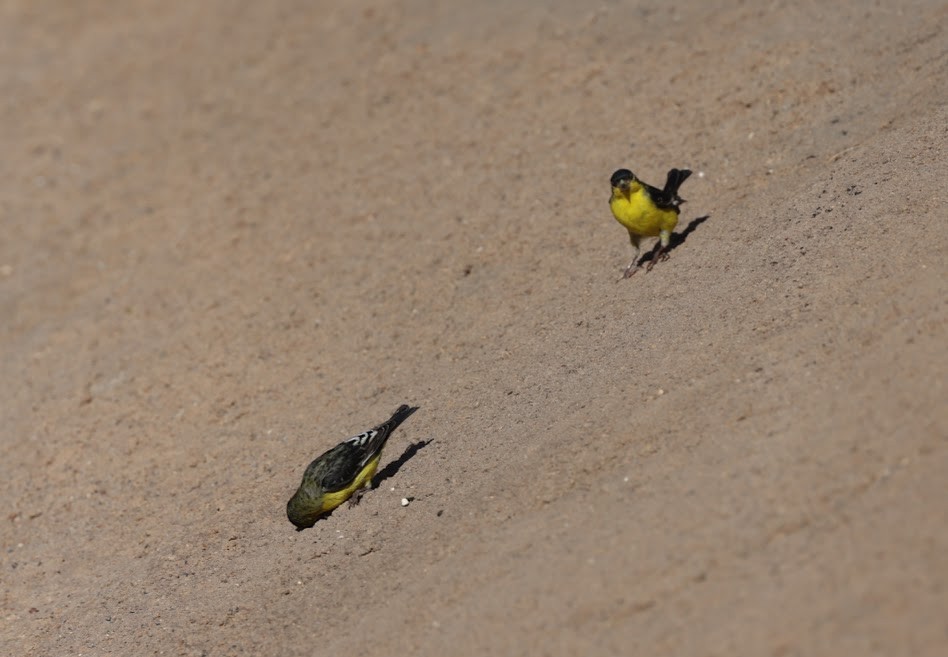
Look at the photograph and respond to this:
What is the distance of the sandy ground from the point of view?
5953 millimetres

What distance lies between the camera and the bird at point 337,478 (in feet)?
25.8

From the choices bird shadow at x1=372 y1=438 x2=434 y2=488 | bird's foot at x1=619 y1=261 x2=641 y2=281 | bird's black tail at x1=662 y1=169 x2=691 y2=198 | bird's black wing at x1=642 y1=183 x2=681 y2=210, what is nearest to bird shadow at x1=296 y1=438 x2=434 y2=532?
bird shadow at x1=372 y1=438 x2=434 y2=488

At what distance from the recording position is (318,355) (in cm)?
996

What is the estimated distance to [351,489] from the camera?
8.01 meters

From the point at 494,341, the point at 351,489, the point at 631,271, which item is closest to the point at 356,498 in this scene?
the point at 351,489

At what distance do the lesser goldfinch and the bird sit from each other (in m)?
2.49

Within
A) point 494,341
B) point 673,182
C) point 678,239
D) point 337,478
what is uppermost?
point 337,478

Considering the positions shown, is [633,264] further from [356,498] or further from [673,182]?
[356,498]

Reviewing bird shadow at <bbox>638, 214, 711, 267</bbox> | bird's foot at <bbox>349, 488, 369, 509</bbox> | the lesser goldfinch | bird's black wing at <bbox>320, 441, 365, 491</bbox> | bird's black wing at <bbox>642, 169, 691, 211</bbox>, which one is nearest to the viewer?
bird's black wing at <bbox>320, 441, 365, 491</bbox>

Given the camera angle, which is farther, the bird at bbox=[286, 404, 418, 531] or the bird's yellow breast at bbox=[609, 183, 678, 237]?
the bird's yellow breast at bbox=[609, 183, 678, 237]

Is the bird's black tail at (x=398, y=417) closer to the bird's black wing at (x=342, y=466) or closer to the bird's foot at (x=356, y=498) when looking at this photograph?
the bird's black wing at (x=342, y=466)

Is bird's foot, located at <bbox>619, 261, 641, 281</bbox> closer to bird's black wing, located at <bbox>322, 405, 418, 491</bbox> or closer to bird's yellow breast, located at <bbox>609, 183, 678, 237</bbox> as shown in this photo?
bird's yellow breast, located at <bbox>609, 183, 678, 237</bbox>

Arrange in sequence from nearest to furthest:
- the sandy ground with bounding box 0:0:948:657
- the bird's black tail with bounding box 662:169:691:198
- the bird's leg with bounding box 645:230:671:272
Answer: the sandy ground with bounding box 0:0:948:657 → the bird's leg with bounding box 645:230:671:272 → the bird's black tail with bounding box 662:169:691:198

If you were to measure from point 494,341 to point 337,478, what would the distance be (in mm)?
1957
